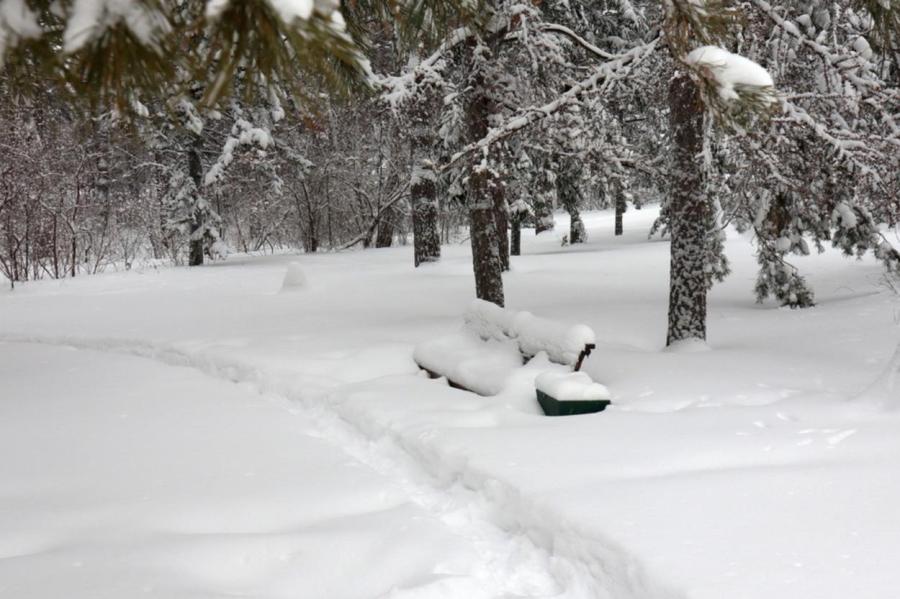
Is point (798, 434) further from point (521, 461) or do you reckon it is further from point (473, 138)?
point (473, 138)

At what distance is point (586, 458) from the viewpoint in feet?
16.8

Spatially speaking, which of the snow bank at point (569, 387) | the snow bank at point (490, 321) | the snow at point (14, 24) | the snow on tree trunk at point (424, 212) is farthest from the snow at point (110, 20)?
the snow on tree trunk at point (424, 212)

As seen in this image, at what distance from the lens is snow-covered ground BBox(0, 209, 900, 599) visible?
3771 mm

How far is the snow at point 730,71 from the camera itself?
3219mm

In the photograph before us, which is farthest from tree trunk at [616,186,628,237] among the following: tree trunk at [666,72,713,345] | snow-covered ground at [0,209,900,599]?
tree trunk at [666,72,713,345]

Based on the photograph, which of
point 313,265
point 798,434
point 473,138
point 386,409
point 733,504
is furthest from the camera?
point 313,265

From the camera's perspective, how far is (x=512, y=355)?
A: 7.60 meters

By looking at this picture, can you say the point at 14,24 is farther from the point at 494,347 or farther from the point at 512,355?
the point at 494,347

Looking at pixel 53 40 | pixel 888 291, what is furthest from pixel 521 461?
pixel 888 291

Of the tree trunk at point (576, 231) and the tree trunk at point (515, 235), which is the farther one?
the tree trunk at point (576, 231)

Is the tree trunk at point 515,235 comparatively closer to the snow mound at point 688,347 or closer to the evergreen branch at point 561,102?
the snow mound at point 688,347

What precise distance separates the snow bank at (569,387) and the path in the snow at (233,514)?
152 cm

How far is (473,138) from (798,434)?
590cm

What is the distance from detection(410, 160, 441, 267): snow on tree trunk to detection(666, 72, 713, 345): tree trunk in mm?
7589
